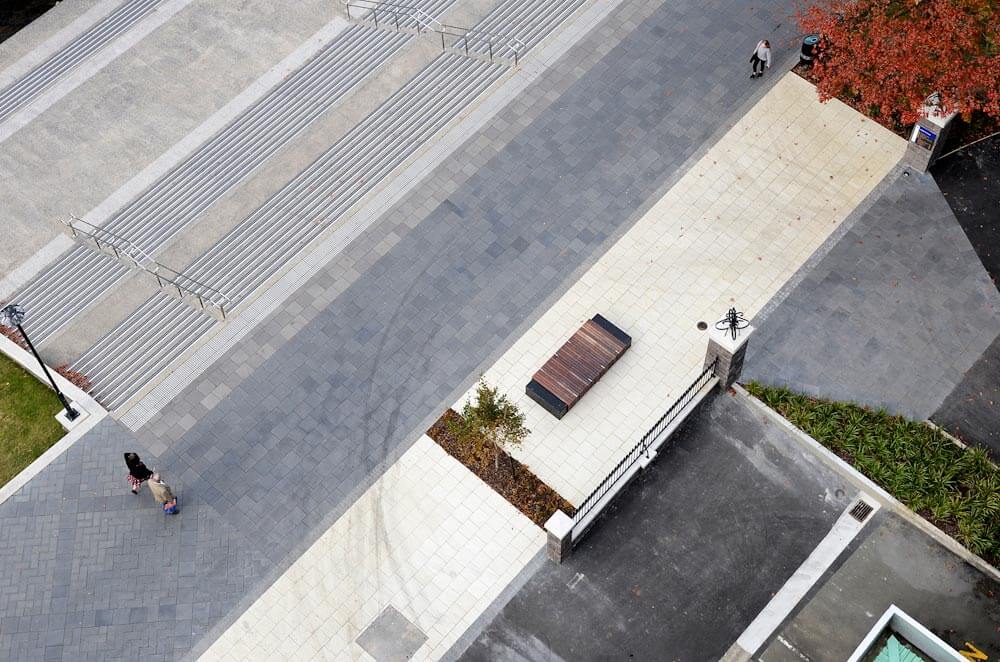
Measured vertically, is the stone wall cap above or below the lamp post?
above

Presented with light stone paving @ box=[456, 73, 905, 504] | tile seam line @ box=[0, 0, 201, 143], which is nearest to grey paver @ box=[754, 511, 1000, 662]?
light stone paving @ box=[456, 73, 905, 504]

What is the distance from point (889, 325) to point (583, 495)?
8.82 m

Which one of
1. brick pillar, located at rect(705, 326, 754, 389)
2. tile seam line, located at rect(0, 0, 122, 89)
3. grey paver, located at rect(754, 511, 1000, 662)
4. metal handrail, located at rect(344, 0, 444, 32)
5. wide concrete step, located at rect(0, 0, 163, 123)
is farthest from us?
tile seam line, located at rect(0, 0, 122, 89)

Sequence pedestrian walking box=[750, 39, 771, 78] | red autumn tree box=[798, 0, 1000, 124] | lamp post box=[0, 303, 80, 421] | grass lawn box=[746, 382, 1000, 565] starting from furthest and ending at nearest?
1. pedestrian walking box=[750, 39, 771, 78]
2. red autumn tree box=[798, 0, 1000, 124]
3. grass lawn box=[746, 382, 1000, 565]
4. lamp post box=[0, 303, 80, 421]

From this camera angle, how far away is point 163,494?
88.8 feet

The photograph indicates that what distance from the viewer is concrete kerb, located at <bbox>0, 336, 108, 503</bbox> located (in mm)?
28297

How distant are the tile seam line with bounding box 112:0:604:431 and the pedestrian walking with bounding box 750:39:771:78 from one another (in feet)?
15.0

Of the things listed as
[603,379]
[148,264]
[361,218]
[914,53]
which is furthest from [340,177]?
[914,53]

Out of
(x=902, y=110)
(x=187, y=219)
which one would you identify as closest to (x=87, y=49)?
(x=187, y=219)

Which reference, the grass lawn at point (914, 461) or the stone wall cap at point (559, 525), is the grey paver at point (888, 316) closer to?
the grass lawn at point (914, 461)

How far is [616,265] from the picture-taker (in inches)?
1211

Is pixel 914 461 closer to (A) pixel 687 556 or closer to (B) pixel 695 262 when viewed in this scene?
(A) pixel 687 556

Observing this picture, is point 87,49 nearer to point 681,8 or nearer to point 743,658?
point 681,8

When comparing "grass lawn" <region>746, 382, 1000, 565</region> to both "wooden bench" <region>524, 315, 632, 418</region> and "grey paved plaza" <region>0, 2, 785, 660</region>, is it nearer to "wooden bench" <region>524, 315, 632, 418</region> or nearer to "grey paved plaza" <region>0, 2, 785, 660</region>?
"wooden bench" <region>524, 315, 632, 418</region>
